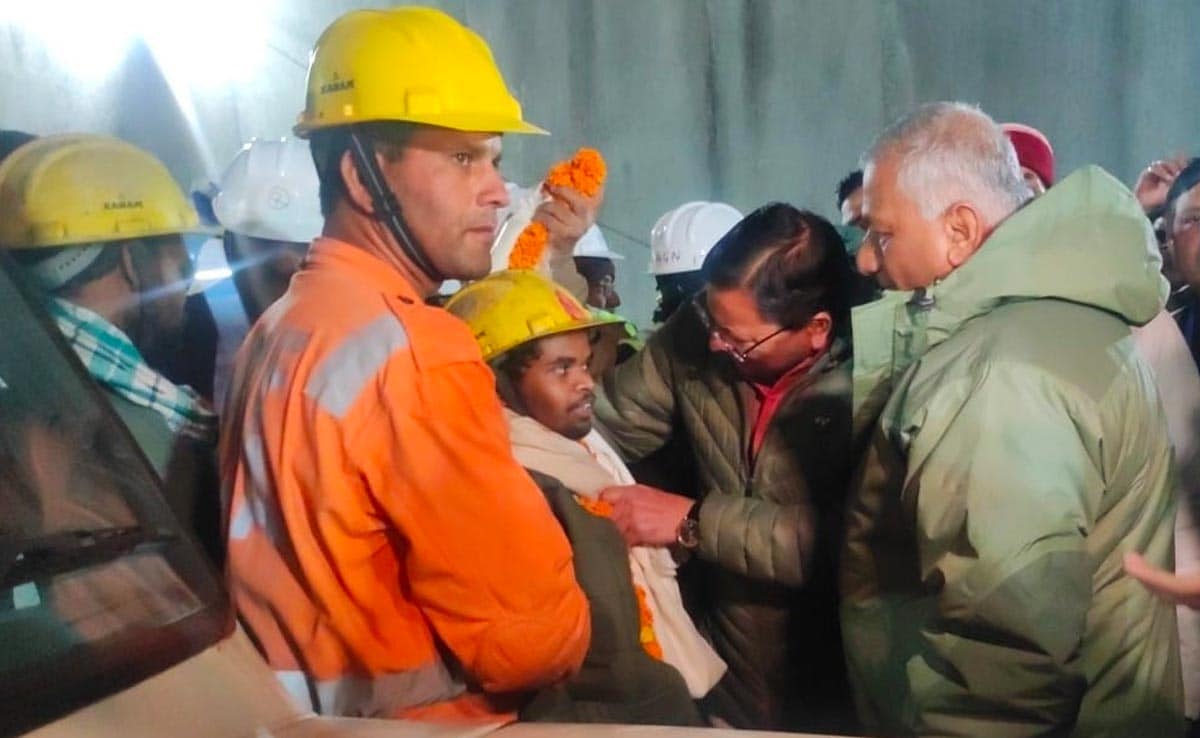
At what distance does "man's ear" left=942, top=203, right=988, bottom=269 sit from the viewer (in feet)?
6.83

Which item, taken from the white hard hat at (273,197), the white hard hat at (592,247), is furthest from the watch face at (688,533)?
the white hard hat at (592,247)

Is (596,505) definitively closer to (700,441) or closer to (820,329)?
(700,441)

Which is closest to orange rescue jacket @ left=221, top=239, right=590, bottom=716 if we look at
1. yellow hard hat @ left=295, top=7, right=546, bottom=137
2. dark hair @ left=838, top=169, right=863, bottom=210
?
yellow hard hat @ left=295, top=7, right=546, bottom=137

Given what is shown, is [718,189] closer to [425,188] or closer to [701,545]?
[701,545]

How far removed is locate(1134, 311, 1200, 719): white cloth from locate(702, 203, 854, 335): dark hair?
68 centimetres

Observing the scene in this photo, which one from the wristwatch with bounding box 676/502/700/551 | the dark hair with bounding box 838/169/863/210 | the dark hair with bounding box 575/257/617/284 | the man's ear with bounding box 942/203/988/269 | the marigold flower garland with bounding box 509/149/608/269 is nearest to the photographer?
the man's ear with bounding box 942/203/988/269

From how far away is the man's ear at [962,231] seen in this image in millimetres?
2082

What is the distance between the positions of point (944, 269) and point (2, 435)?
5.07 ft

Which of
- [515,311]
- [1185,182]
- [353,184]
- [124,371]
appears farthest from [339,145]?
[1185,182]

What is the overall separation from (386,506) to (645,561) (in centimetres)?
113

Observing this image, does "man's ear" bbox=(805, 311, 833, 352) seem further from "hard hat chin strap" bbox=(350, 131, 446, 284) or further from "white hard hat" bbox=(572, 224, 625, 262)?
"white hard hat" bbox=(572, 224, 625, 262)

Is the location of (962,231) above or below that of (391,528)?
above

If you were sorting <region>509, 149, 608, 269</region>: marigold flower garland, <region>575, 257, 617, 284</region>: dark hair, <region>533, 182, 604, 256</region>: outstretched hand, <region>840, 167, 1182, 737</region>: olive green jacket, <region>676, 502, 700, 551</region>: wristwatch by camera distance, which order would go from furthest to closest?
<region>575, 257, 617, 284</region>: dark hair, <region>533, 182, 604, 256</region>: outstretched hand, <region>509, 149, 608, 269</region>: marigold flower garland, <region>676, 502, 700, 551</region>: wristwatch, <region>840, 167, 1182, 737</region>: olive green jacket

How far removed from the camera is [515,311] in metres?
2.60
